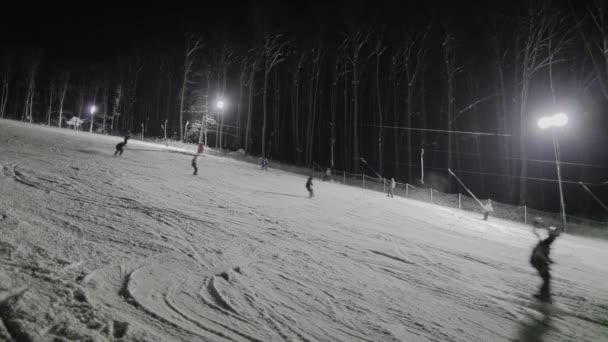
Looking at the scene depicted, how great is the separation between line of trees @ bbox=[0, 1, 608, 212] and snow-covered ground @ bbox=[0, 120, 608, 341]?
19042 millimetres

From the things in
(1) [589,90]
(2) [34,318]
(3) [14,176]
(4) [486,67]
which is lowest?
(2) [34,318]

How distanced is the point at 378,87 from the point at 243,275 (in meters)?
34.7

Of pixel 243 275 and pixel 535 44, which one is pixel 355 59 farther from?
pixel 243 275

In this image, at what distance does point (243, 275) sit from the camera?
5719 mm

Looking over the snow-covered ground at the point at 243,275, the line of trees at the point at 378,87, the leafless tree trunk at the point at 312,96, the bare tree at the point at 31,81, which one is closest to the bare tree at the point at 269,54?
the line of trees at the point at 378,87

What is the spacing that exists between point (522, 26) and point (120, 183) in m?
30.0

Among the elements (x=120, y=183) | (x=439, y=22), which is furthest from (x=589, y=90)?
(x=120, y=183)

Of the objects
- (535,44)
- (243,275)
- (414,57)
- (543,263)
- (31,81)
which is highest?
(414,57)

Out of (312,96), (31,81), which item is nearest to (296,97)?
(312,96)

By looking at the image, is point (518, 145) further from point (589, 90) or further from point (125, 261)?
point (125, 261)

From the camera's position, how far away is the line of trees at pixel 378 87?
2508cm

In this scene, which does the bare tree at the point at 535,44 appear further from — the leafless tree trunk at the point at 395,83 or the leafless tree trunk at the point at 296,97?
the leafless tree trunk at the point at 296,97

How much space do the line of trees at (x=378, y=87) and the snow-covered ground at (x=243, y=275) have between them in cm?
1904

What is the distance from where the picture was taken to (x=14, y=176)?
9.70 m
